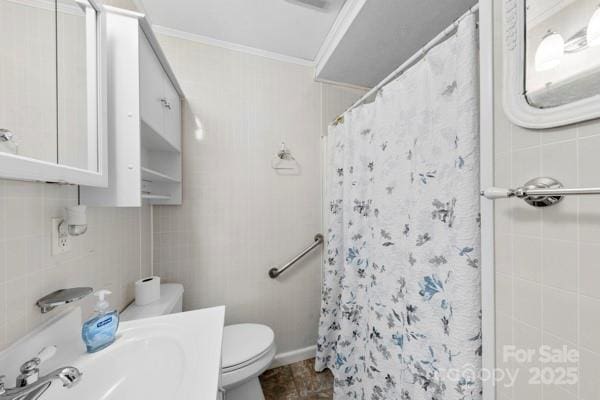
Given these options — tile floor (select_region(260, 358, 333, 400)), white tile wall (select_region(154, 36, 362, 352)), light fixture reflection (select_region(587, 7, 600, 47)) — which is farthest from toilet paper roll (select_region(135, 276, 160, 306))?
light fixture reflection (select_region(587, 7, 600, 47))

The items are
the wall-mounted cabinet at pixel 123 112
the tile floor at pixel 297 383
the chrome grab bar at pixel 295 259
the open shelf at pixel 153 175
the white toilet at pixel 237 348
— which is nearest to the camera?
the wall-mounted cabinet at pixel 123 112

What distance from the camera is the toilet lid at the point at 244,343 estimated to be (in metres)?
1.06

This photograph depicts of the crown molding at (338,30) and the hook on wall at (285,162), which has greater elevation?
the crown molding at (338,30)

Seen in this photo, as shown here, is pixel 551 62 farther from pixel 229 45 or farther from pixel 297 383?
pixel 297 383

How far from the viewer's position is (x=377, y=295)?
99cm

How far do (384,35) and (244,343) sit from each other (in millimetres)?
1874

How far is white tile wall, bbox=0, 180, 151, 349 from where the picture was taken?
1.61 feet

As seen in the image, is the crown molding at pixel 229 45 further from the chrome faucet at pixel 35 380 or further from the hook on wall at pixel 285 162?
the chrome faucet at pixel 35 380

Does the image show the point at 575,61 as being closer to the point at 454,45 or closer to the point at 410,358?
the point at 454,45

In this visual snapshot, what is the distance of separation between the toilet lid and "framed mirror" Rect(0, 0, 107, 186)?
3.16 feet

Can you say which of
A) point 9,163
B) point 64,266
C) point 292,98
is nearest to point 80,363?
point 64,266

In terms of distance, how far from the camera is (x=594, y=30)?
0.42 m

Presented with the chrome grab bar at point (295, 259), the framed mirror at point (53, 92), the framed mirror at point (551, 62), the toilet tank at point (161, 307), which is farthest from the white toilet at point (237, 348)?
the framed mirror at point (551, 62)

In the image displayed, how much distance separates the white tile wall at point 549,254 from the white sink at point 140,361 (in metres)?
0.73
